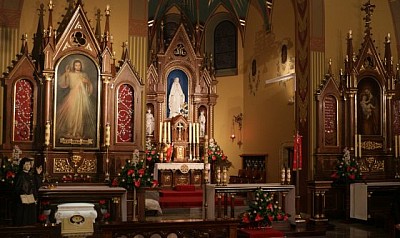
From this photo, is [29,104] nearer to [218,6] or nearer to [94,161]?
[94,161]

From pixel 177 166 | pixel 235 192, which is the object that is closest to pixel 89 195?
pixel 235 192

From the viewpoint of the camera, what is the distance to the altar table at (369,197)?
14.0m

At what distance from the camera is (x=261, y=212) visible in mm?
11469

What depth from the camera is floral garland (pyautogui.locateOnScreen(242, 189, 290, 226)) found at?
Answer: 37.5 feet

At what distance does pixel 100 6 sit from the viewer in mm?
13797

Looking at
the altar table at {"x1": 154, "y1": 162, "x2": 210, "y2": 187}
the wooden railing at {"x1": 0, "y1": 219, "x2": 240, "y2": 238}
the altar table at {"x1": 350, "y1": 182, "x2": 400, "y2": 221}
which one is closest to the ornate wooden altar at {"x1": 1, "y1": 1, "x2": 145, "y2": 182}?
the altar table at {"x1": 154, "y1": 162, "x2": 210, "y2": 187}

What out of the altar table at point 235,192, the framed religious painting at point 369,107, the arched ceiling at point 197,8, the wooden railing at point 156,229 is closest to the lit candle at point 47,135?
the altar table at point 235,192

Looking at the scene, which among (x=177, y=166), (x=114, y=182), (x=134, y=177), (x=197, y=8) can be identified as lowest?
(x=114, y=182)

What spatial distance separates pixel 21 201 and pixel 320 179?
27.9 feet

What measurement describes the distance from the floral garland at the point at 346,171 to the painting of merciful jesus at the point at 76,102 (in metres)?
6.58

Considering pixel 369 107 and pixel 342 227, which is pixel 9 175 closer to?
pixel 342 227

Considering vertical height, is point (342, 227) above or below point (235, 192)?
below

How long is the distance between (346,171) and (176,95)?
831cm

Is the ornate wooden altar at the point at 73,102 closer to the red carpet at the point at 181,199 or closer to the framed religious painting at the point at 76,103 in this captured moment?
the framed religious painting at the point at 76,103
